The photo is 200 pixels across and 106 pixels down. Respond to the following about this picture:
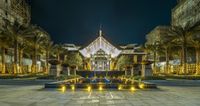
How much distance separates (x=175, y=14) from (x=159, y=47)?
4610cm

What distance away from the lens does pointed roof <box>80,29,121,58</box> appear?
132250 millimetres

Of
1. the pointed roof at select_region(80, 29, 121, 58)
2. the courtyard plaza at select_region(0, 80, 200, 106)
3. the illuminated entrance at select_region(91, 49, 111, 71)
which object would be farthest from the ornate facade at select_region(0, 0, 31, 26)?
the courtyard plaza at select_region(0, 80, 200, 106)

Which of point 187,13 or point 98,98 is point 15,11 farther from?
point 98,98

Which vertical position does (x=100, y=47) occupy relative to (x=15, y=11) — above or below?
below

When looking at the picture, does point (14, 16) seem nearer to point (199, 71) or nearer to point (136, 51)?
point (136, 51)

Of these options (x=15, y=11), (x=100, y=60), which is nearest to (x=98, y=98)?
(x=15, y=11)

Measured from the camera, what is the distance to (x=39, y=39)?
68062 mm

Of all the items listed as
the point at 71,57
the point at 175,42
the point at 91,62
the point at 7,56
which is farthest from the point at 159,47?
the point at 91,62

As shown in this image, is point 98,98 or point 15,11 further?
point 15,11

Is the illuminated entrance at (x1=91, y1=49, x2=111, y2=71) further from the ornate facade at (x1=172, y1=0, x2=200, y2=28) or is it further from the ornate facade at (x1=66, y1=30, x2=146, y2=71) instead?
the ornate facade at (x1=172, y1=0, x2=200, y2=28)

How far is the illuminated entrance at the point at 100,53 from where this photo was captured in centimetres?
12812

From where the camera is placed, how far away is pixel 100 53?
132000mm

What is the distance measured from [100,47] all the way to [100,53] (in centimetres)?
282

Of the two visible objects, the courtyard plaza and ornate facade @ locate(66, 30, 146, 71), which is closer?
the courtyard plaza
